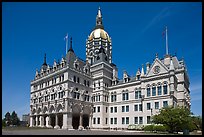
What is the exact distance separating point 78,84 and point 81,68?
6709 millimetres

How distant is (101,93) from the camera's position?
2645 inches

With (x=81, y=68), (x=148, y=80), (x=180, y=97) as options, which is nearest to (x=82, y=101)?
(x=81, y=68)

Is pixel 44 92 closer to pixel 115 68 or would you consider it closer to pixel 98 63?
pixel 98 63

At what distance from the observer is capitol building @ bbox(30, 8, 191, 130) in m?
56.9

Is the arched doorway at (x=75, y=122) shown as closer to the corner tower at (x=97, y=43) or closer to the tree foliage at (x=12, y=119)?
the corner tower at (x=97, y=43)

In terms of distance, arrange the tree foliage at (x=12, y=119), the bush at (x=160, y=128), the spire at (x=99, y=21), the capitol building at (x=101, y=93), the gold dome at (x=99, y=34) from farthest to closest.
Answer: the spire at (x=99, y=21)
the tree foliage at (x=12, y=119)
the gold dome at (x=99, y=34)
the capitol building at (x=101, y=93)
the bush at (x=160, y=128)

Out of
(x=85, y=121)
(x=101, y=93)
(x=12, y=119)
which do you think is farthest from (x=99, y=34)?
(x=12, y=119)

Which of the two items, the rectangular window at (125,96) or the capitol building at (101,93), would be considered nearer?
the capitol building at (101,93)

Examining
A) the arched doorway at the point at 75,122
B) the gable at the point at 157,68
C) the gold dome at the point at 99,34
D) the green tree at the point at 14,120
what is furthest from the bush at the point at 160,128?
the green tree at the point at 14,120

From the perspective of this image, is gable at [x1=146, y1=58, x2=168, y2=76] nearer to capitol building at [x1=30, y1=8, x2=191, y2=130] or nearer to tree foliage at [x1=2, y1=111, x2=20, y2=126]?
capitol building at [x1=30, y1=8, x2=191, y2=130]

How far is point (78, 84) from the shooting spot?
210ft

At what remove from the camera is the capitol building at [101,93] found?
5694cm

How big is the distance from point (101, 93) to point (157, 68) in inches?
720

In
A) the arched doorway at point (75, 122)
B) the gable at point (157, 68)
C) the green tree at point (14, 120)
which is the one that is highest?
the gable at point (157, 68)
